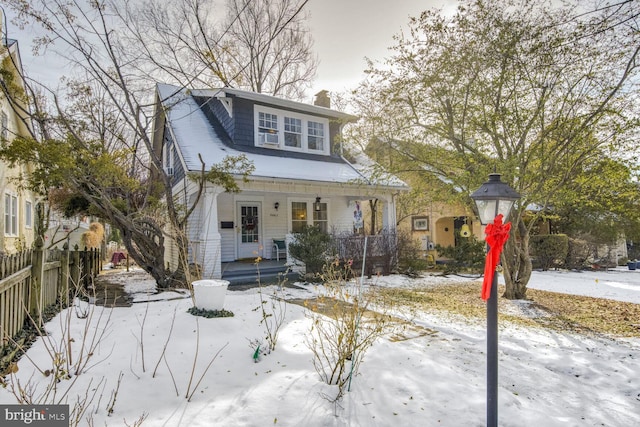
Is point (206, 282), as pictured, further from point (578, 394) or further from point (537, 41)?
point (537, 41)

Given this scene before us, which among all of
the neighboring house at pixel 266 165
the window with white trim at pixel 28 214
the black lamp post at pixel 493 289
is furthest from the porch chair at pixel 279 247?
the black lamp post at pixel 493 289

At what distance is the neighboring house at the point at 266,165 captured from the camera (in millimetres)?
10711

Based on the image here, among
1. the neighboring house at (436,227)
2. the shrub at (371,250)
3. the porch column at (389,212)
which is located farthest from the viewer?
the neighboring house at (436,227)

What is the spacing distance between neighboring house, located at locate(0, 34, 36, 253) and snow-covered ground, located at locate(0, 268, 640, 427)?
243 inches

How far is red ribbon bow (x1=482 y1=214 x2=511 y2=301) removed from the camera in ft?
9.01

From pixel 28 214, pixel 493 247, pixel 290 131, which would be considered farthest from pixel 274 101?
pixel 28 214

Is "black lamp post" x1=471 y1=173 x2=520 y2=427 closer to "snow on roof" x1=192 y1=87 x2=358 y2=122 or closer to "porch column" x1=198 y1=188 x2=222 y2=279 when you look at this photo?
"porch column" x1=198 y1=188 x2=222 y2=279

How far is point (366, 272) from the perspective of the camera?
1060 centimetres

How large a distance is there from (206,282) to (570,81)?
7.46 metres

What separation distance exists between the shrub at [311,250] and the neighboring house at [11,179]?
20.7ft

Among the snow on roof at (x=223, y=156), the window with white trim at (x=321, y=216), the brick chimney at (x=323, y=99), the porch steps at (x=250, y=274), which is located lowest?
the porch steps at (x=250, y=274)

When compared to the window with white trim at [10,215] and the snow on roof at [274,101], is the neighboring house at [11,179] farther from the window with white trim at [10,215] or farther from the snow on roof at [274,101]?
the snow on roof at [274,101]

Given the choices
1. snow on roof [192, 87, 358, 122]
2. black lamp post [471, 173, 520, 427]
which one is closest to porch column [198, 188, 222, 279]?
snow on roof [192, 87, 358, 122]

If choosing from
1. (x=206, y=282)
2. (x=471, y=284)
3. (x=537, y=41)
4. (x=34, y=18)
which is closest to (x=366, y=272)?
(x=471, y=284)
